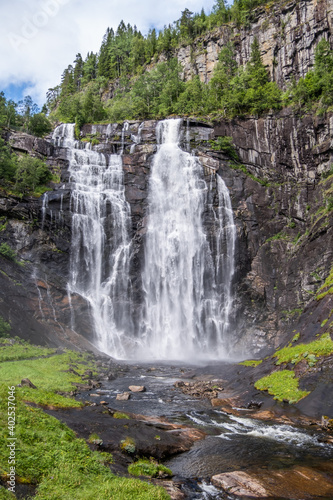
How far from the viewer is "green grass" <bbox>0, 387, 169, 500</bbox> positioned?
5.86 metres

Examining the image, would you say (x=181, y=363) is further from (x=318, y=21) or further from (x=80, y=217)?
(x=318, y=21)

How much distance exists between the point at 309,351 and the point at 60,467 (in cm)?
1478

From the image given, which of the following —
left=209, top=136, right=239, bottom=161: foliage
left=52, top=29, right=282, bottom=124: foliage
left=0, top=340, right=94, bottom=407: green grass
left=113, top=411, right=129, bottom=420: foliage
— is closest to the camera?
left=0, top=340, right=94, bottom=407: green grass

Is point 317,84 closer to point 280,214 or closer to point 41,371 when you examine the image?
point 280,214

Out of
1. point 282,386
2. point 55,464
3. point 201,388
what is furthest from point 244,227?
point 55,464

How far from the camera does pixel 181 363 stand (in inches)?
1221

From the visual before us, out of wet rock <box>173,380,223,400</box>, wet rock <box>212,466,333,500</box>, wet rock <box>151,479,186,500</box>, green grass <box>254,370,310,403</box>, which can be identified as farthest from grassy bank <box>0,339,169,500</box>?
wet rock <box>173,380,223,400</box>

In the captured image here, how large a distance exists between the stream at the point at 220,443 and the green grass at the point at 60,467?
2257mm

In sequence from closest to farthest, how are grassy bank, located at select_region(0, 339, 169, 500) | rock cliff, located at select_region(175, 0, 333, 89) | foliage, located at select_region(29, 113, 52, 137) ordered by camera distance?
grassy bank, located at select_region(0, 339, 169, 500)
rock cliff, located at select_region(175, 0, 333, 89)
foliage, located at select_region(29, 113, 52, 137)

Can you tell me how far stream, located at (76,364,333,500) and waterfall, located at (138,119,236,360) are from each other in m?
18.7

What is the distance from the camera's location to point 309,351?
57.8 feet

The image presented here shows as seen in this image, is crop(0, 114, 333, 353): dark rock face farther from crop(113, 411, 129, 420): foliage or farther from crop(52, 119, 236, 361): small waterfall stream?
crop(113, 411, 129, 420): foliage

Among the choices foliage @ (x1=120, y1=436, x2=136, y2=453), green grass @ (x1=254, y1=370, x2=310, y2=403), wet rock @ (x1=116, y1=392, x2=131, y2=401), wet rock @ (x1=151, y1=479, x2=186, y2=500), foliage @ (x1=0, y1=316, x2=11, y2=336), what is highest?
foliage @ (x1=0, y1=316, x2=11, y2=336)

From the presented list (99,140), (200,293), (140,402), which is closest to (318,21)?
(99,140)
